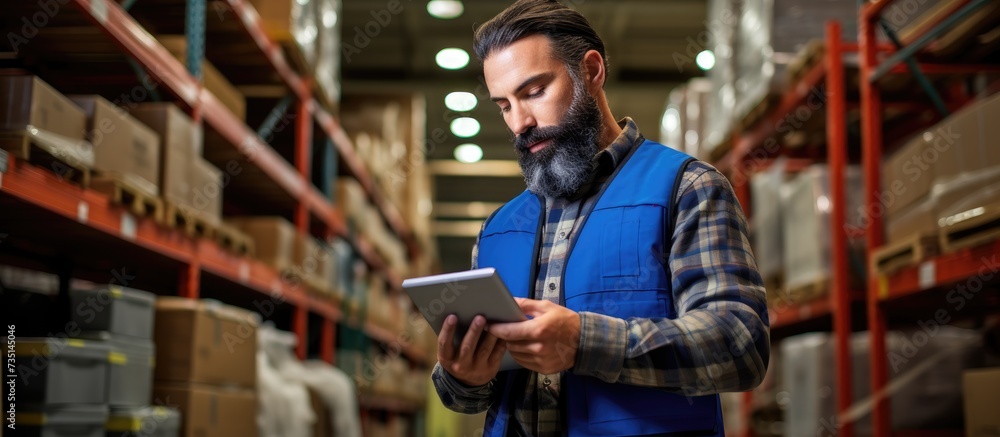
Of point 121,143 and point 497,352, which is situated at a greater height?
point 121,143

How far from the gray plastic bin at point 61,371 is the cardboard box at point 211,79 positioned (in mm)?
1761

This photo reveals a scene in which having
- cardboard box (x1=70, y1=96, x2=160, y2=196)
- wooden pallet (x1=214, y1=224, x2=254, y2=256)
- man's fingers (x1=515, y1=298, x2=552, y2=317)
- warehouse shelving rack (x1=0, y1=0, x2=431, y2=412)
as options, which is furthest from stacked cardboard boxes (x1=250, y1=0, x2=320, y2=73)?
man's fingers (x1=515, y1=298, x2=552, y2=317)

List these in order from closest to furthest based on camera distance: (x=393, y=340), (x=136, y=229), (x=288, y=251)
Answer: (x=136, y=229), (x=288, y=251), (x=393, y=340)

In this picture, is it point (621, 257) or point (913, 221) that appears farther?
point (913, 221)

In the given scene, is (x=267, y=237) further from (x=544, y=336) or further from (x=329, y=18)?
(x=544, y=336)

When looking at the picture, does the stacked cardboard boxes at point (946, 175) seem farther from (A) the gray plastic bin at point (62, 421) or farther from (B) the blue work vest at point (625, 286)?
(A) the gray plastic bin at point (62, 421)

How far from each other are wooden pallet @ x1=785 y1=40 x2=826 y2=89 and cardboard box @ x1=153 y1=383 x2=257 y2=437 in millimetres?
3746

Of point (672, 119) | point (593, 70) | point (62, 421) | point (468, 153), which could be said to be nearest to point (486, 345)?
point (593, 70)

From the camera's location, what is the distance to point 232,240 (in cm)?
561

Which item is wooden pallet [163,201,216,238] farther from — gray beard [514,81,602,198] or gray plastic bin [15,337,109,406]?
gray beard [514,81,602,198]

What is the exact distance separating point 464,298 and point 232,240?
407cm

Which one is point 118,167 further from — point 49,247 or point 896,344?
point 896,344

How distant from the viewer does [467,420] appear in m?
18.8

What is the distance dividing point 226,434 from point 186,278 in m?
0.82
